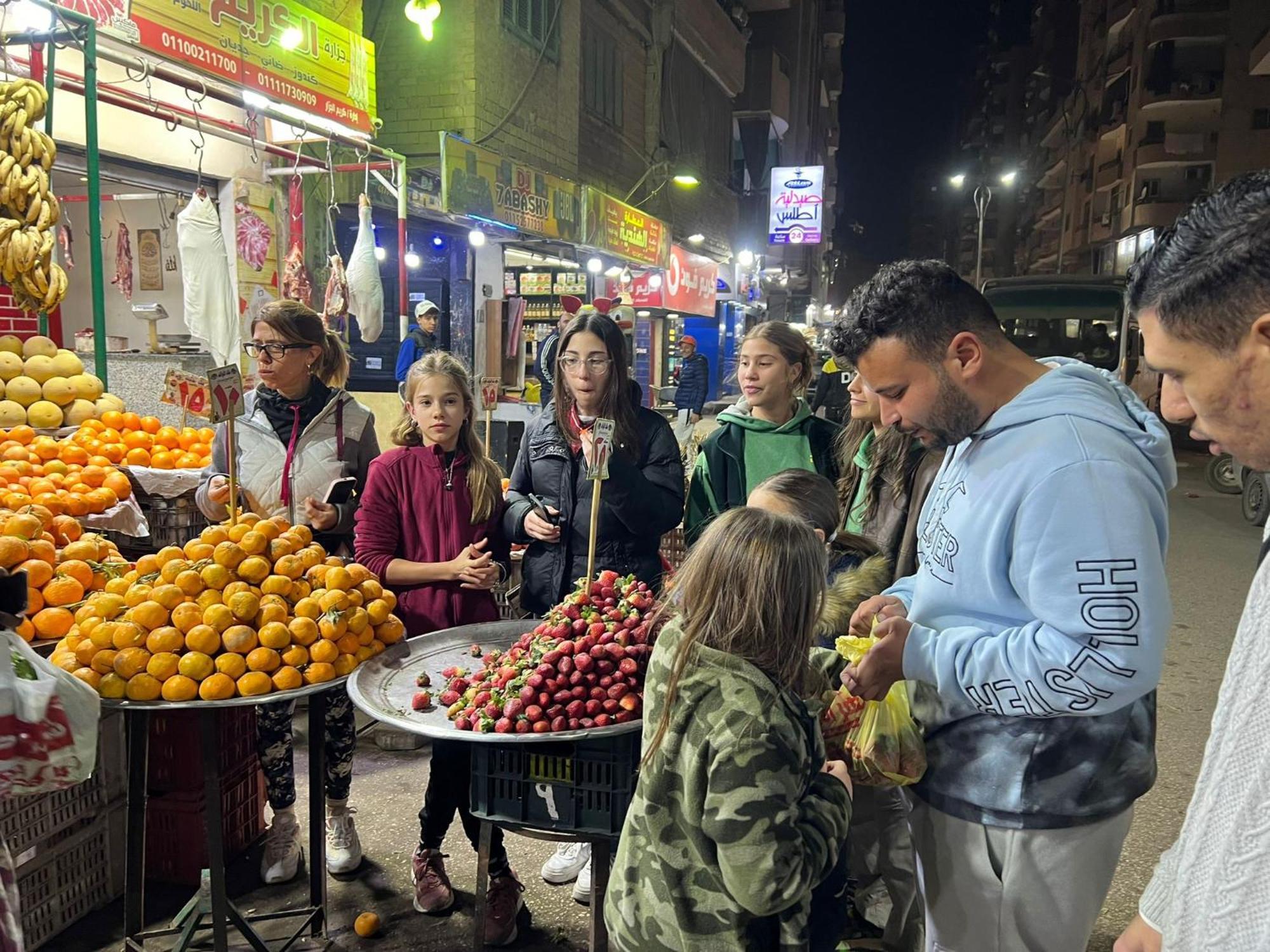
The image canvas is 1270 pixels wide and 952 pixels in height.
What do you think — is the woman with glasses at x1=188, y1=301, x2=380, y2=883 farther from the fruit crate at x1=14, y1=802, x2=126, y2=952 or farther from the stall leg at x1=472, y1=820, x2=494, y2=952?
the stall leg at x1=472, y1=820, x2=494, y2=952

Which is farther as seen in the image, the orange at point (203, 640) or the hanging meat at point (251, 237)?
the hanging meat at point (251, 237)

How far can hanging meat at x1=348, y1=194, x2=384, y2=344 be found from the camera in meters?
7.82

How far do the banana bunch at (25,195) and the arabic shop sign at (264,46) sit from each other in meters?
0.87

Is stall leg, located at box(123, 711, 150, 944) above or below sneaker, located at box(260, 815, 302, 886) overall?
above

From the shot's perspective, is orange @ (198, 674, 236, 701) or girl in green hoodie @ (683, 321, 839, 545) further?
girl in green hoodie @ (683, 321, 839, 545)

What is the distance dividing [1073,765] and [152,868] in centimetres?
357

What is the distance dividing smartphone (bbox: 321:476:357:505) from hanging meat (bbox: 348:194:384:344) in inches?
164

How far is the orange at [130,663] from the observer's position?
2574 millimetres

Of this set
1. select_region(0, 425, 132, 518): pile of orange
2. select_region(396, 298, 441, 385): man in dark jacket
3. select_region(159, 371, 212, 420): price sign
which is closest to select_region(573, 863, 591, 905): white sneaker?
select_region(0, 425, 132, 518): pile of orange

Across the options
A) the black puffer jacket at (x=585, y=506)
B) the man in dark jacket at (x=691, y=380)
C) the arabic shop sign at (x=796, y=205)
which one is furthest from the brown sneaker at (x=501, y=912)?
the arabic shop sign at (x=796, y=205)

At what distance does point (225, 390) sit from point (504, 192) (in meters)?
7.30

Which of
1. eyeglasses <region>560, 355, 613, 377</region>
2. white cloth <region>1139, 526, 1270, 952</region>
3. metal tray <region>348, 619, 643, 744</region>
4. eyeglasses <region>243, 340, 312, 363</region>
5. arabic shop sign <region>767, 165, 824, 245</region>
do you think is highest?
arabic shop sign <region>767, 165, 824, 245</region>

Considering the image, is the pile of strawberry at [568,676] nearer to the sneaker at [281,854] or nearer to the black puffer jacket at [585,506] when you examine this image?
the black puffer jacket at [585,506]

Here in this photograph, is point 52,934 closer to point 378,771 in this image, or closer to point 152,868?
point 152,868
